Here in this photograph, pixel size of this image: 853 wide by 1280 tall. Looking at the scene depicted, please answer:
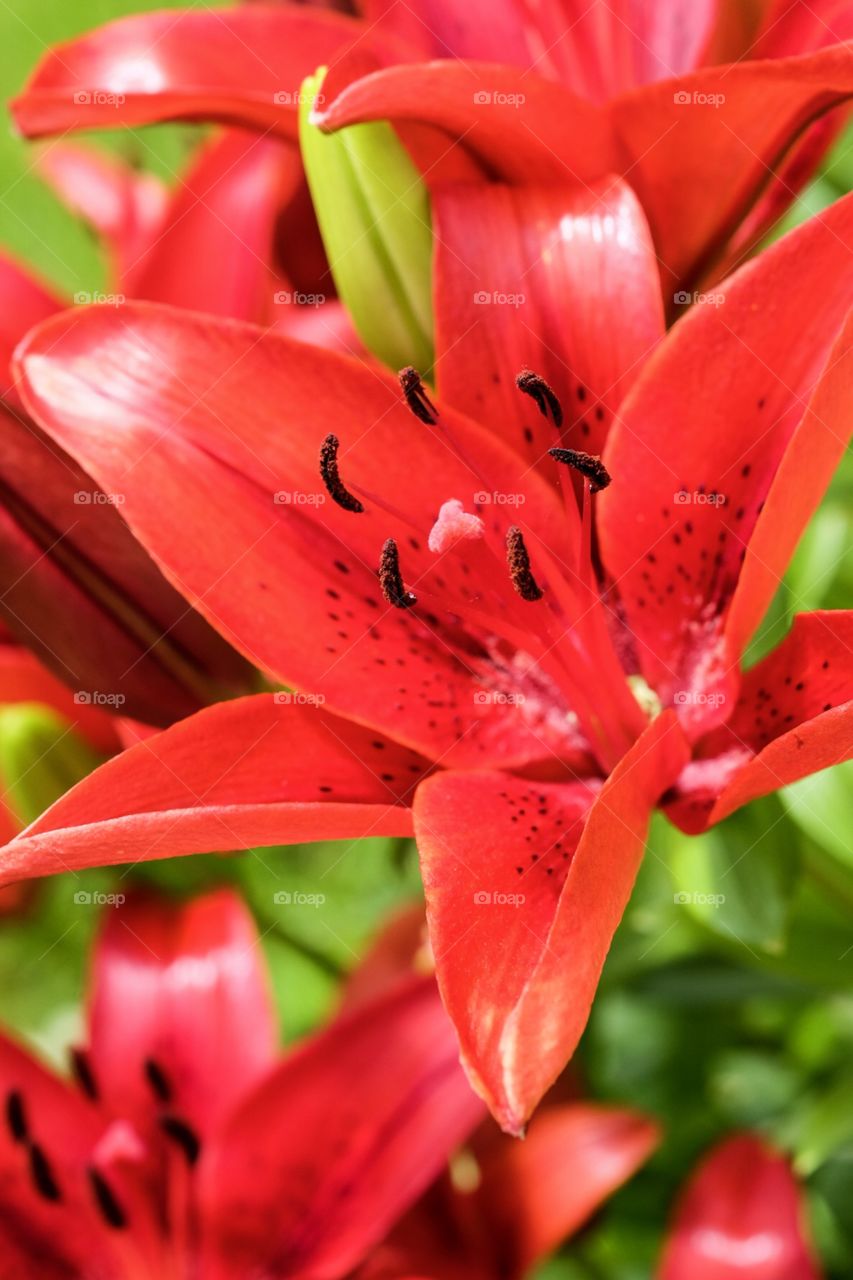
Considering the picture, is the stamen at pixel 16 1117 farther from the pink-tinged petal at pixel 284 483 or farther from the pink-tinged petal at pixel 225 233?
the pink-tinged petal at pixel 225 233

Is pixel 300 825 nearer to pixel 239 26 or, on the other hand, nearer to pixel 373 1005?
pixel 373 1005

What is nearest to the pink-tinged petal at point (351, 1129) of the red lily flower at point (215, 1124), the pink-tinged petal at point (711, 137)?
the red lily flower at point (215, 1124)

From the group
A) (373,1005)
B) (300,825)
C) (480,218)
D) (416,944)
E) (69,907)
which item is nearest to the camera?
(300,825)

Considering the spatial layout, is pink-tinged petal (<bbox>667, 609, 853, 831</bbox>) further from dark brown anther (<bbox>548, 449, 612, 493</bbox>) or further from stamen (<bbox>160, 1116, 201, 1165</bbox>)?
stamen (<bbox>160, 1116, 201, 1165</bbox>)

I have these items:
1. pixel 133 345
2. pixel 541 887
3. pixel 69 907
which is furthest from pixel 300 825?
pixel 69 907

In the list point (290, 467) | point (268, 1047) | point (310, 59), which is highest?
point (310, 59)

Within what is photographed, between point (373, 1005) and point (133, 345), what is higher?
point (133, 345)

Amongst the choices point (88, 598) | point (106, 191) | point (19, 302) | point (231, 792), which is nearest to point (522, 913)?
point (231, 792)
